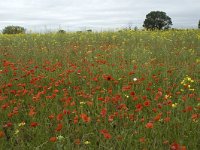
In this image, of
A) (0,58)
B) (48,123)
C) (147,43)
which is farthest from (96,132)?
(147,43)

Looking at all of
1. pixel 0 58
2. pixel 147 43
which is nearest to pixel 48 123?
pixel 0 58

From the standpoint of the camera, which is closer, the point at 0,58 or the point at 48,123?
the point at 48,123

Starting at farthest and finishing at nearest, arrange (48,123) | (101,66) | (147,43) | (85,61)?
(147,43) → (85,61) → (101,66) → (48,123)

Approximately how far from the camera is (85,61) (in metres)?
7.09

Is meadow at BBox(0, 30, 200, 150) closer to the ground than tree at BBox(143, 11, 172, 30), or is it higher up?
closer to the ground

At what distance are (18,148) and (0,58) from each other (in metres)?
5.08

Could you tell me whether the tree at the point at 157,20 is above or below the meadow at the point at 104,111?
above

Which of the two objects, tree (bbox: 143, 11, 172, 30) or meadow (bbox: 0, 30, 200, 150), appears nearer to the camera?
meadow (bbox: 0, 30, 200, 150)

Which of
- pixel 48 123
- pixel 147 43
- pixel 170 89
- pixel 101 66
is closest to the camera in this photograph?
pixel 48 123

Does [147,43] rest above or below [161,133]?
above

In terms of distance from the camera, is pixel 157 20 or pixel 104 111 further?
pixel 157 20

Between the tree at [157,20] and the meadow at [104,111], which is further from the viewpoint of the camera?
the tree at [157,20]

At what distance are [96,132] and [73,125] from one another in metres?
0.35

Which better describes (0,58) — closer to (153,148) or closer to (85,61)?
(85,61)
